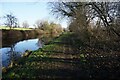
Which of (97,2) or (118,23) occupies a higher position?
(97,2)

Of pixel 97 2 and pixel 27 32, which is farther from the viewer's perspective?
pixel 27 32

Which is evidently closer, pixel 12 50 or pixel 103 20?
pixel 103 20

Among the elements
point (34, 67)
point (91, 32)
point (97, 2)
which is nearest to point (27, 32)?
point (91, 32)

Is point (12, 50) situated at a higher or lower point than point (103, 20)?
lower

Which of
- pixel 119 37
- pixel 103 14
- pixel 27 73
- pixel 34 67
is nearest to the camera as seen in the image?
pixel 27 73

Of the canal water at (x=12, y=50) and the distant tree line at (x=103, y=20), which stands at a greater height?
the distant tree line at (x=103, y=20)

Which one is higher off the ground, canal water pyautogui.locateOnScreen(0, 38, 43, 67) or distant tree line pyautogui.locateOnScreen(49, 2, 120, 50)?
distant tree line pyautogui.locateOnScreen(49, 2, 120, 50)

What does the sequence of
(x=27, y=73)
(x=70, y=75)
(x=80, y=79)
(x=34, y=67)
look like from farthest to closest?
1. (x=34, y=67)
2. (x=27, y=73)
3. (x=70, y=75)
4. (x=80, y=79)

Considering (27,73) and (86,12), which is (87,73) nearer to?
(27,73)

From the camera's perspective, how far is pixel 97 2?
1603 centimetres

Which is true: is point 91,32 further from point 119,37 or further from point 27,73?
point 27,73

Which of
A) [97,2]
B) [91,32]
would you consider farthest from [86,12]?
[97,2]

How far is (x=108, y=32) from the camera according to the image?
15.8 meters

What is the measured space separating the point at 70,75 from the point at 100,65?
74.8 inches
